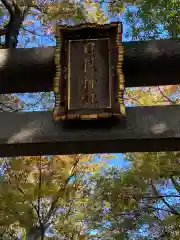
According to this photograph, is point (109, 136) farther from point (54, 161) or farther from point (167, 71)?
point (54, 161)

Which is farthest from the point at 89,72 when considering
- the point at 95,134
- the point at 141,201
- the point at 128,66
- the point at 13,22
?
the point at 141,201

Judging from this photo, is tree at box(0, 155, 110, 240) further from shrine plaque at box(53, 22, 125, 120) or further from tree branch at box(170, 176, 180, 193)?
shrine plaque at box(53, 22, 125, 120)

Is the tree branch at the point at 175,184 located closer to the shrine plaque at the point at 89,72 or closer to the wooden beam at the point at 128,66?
the wooden beam at the point at 128,66

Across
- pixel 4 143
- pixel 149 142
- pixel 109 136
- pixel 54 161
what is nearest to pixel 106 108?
pixel 109 136

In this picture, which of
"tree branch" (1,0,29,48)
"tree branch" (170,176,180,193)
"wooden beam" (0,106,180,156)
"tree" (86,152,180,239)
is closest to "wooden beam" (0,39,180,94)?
"wooden beam" (0,106,180,156)

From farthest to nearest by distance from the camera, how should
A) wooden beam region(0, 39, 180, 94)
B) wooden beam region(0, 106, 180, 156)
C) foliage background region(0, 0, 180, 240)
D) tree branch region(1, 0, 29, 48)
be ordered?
foliage background region(0, 0, 180, 240) < tree branch region(1, 0, 29, 48) < wooden beam region(0, 39, 180, 94) < wooden beam region(0, 106, 180, 156)

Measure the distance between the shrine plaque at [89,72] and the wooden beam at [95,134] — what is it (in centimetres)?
12

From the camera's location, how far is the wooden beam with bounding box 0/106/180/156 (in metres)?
2.44

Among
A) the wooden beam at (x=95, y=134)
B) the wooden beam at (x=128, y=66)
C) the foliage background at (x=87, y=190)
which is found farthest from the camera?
the foliage background at (x=87, y=190)

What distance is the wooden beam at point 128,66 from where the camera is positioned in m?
2.64

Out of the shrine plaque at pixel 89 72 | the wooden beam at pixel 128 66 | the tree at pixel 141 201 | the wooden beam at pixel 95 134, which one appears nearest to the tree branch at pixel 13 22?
the wooden beam at pixel 128 66

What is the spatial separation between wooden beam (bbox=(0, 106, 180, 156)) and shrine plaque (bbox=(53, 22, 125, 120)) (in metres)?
0.12

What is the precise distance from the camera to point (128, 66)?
8.76 feet

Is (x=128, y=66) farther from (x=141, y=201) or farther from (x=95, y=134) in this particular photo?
(x=141, y=201)
